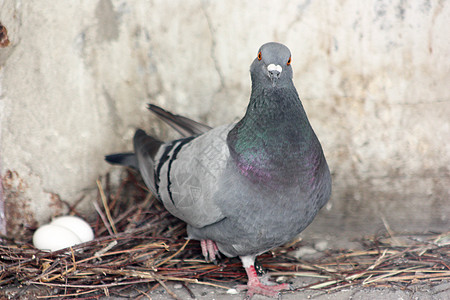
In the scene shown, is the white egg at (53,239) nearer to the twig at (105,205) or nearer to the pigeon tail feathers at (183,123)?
the twig at (105,205)

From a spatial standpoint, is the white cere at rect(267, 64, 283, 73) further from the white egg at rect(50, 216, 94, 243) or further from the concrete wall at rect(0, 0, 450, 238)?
the white egg at rect(50, 216, 94, 243)

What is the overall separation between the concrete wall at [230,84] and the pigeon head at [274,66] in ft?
2.64

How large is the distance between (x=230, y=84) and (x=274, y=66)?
1.03 meters

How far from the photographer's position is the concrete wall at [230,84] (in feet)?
12.4

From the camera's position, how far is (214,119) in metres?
4.18

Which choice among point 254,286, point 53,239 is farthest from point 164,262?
point 53,239

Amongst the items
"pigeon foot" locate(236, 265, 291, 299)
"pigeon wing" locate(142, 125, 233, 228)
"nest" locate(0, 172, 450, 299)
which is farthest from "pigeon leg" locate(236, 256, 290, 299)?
"pigeon wing" locate(142, 125, 233, 228)

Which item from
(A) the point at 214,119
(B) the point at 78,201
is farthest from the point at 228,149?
(B) the point at 78,201

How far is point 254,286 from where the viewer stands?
3.45 m

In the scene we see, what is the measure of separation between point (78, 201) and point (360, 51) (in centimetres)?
243

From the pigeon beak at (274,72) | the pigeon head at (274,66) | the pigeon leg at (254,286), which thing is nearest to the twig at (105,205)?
the pigeon leg at (254,286)


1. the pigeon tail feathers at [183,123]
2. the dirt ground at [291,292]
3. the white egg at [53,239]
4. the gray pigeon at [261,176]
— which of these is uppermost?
the pigeon tail feathers at [183,123]

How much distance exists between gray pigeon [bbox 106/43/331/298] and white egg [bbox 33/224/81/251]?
802 mm

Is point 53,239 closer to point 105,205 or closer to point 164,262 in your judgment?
point 105,205
